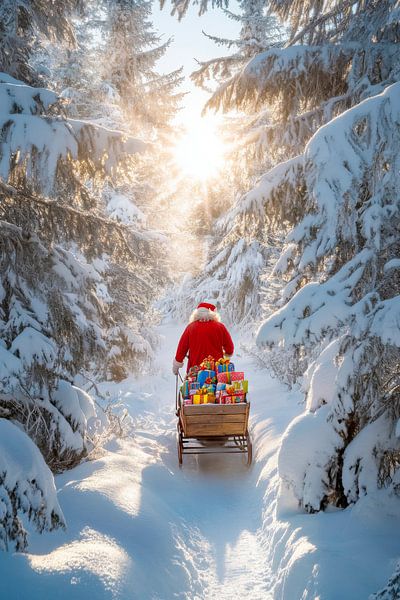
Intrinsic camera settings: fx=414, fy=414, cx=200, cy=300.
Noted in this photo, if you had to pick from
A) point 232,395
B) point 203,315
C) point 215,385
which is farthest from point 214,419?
point 203,315

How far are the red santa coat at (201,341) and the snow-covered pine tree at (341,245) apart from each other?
2318 millimetres

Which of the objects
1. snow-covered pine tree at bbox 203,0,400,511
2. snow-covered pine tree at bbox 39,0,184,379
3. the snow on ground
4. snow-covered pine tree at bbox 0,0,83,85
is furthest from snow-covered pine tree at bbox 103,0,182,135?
the snow on ground

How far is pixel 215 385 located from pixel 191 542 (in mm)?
2499

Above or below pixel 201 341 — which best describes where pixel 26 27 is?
above

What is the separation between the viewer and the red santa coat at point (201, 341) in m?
7.48

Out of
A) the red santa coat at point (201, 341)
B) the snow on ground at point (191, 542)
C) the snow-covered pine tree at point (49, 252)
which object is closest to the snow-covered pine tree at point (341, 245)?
the snow on ground at point (191, 542)

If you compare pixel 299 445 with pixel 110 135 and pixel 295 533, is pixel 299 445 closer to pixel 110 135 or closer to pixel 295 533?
pixel 295 533

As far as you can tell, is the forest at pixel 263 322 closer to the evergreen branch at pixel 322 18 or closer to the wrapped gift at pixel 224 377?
the evergreen branch at pixel 322 18

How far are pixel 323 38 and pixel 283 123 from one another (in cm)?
123

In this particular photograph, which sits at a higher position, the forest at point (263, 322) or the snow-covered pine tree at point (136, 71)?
the snow-covered pine tree at point (136, 71)

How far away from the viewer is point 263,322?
4.18 metres

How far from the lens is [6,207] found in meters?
4.86

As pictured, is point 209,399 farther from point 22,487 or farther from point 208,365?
point 22,487

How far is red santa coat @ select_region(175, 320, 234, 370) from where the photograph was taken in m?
7.48
